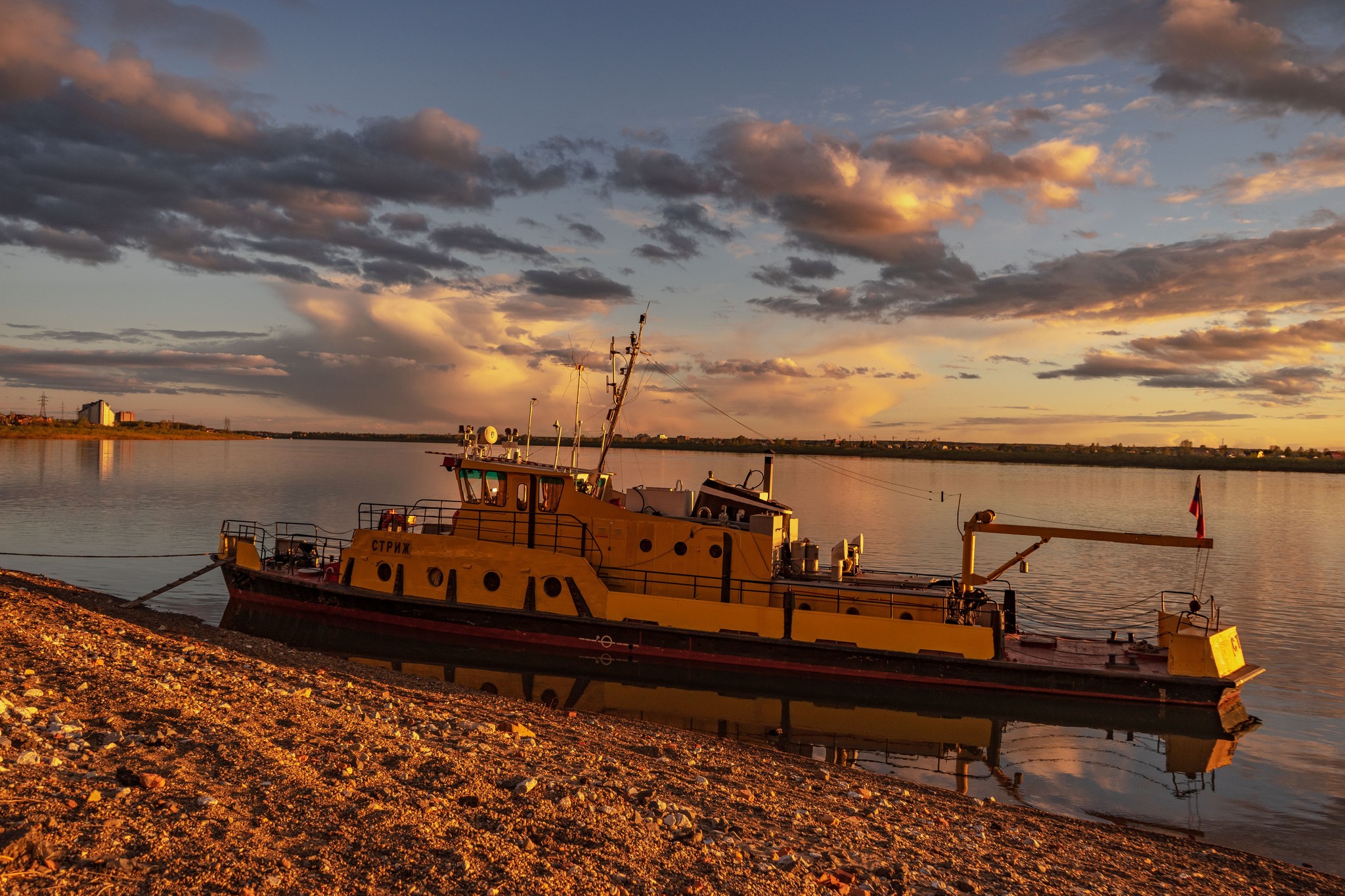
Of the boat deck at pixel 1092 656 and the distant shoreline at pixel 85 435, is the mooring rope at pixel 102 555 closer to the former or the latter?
the boat deck at pixel 1092 656

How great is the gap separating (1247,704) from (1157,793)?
20.1ft

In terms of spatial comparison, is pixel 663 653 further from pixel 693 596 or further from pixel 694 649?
pixel 693 596

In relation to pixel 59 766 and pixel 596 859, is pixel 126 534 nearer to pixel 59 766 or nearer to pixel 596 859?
pixel 59 766

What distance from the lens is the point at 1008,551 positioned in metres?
35.6

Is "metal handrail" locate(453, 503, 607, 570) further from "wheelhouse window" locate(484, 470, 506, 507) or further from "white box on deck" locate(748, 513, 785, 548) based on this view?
"white box on deck" locate(748, 513, 785, 548)

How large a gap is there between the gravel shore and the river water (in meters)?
2.51

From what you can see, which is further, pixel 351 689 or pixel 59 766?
pixel 351 689

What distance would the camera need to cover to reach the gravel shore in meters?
4.92

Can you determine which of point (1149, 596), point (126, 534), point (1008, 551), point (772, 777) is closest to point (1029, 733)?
point (772, 777)

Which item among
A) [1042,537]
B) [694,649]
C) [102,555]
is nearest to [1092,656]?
[1042,537]

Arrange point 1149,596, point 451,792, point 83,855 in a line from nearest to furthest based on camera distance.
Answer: point 83,855 → point 451,792 → point 1149,596

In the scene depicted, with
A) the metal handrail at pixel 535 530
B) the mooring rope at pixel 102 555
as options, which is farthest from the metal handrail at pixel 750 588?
the mooring rope at pixel 102 555

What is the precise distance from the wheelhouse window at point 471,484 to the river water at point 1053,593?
3.68 meters

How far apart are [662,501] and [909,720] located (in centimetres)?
665
